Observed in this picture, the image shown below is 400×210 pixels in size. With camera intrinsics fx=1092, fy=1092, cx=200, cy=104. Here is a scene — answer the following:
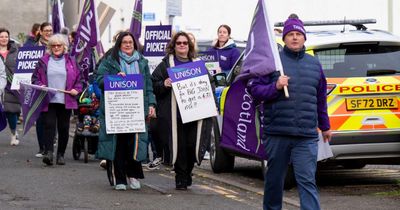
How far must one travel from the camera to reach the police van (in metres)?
11.6

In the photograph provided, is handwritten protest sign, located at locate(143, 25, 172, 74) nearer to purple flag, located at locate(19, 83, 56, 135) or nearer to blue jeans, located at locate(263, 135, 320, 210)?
purple flag, located at locate(19, 83, 56, 135)

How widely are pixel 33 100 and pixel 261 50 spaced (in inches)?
246

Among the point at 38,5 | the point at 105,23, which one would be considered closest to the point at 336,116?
the point at 105,23

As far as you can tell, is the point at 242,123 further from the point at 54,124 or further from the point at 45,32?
the point at 45,32

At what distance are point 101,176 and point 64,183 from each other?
38.4 inches

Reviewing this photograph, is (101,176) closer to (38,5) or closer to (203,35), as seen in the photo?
(203,35)

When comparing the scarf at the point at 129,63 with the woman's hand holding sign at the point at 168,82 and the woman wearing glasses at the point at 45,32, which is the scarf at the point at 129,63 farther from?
the woman wearing glasses at the point at 45,32

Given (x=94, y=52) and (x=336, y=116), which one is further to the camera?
(x=94, y=52)

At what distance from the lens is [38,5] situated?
166ft

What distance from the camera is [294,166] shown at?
345 inches

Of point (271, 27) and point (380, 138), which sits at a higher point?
point (271, 27)

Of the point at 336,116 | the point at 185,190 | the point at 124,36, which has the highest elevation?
the point at 124,36

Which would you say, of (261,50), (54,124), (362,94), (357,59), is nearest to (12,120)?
(54,124)

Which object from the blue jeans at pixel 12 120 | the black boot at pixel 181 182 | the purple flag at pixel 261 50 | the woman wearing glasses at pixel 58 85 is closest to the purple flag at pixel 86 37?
the woman wearing glasses at pixel 58 85
